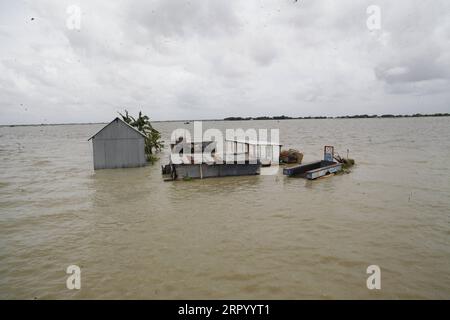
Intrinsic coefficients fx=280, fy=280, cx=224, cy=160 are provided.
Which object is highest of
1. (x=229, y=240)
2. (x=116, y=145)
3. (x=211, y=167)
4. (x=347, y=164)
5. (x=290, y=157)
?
(x=116, y=145)

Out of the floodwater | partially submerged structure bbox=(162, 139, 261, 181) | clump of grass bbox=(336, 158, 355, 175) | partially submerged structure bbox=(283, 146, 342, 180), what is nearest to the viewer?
the floodwater

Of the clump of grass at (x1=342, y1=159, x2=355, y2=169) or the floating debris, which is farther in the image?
A: the floating debris

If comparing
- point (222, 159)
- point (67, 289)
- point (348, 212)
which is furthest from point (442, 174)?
point (67, 289)

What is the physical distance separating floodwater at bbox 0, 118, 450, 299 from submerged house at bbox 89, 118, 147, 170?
618cm

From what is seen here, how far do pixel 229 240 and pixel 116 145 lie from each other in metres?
17.9

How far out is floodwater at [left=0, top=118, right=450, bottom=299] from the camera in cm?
697

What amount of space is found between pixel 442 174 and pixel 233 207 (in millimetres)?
17068

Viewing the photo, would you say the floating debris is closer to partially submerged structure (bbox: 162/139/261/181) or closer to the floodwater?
partially submerged structure (bbox: 162/139/261/181)

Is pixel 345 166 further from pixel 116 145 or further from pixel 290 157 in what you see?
pixel 116 145

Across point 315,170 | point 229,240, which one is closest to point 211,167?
point 315,170

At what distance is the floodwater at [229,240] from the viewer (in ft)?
22.9

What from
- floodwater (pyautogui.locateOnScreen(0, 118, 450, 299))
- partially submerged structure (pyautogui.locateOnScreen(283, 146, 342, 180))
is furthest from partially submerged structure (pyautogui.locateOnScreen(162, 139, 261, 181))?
partially submerged structure (pyautogui.locateOnScreen(283, 146, 342, 180))

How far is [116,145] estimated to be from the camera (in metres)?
24.2

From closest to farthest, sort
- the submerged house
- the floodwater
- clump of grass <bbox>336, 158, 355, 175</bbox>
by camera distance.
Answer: the floodwater, clump of grass <bbox>336, 158, 355, 175</bbox>, the submerged house
